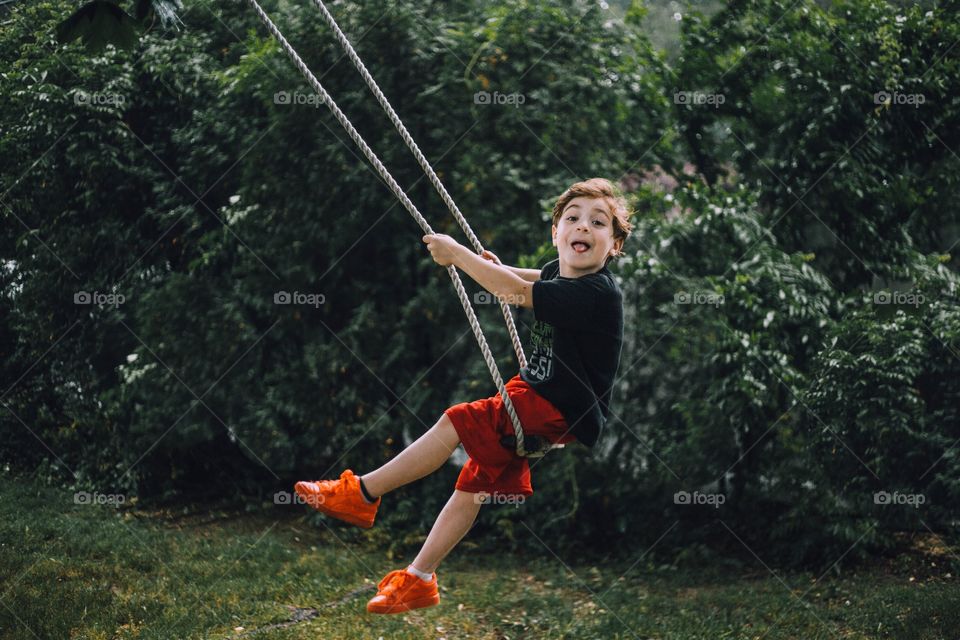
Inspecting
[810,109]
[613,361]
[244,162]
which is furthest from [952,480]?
[244,162]

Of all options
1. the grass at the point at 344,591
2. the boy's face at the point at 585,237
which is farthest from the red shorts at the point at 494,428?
the grass at the point at 344,591

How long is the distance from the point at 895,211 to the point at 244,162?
4.88m

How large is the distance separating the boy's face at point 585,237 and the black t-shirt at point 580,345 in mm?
51

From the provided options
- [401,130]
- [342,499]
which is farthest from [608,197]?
[342,499]

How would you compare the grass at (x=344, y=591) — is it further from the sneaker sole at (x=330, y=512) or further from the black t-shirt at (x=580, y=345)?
the black t-shirt at (x=580, y=345)

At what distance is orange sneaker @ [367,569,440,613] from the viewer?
150 inches

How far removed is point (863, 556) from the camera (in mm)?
6867

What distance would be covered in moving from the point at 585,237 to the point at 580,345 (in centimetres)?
39

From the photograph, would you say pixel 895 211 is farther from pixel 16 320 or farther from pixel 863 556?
pixel 16 320

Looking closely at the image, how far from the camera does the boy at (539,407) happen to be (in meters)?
3.68

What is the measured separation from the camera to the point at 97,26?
380cm

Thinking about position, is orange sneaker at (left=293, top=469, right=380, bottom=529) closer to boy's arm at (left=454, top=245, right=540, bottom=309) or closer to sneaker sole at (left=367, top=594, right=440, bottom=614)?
sneaker sole at (left=367, top=594, right=440, bottom=614)

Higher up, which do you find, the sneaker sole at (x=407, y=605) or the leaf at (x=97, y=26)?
the leaf at (x=97, y=26)

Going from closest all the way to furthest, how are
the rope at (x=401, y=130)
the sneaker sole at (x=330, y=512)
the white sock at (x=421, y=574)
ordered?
the rope at (x=401, y=130)
the sneaker sole at (x=330, y=512)
the white sock at (x=421, y=574)
